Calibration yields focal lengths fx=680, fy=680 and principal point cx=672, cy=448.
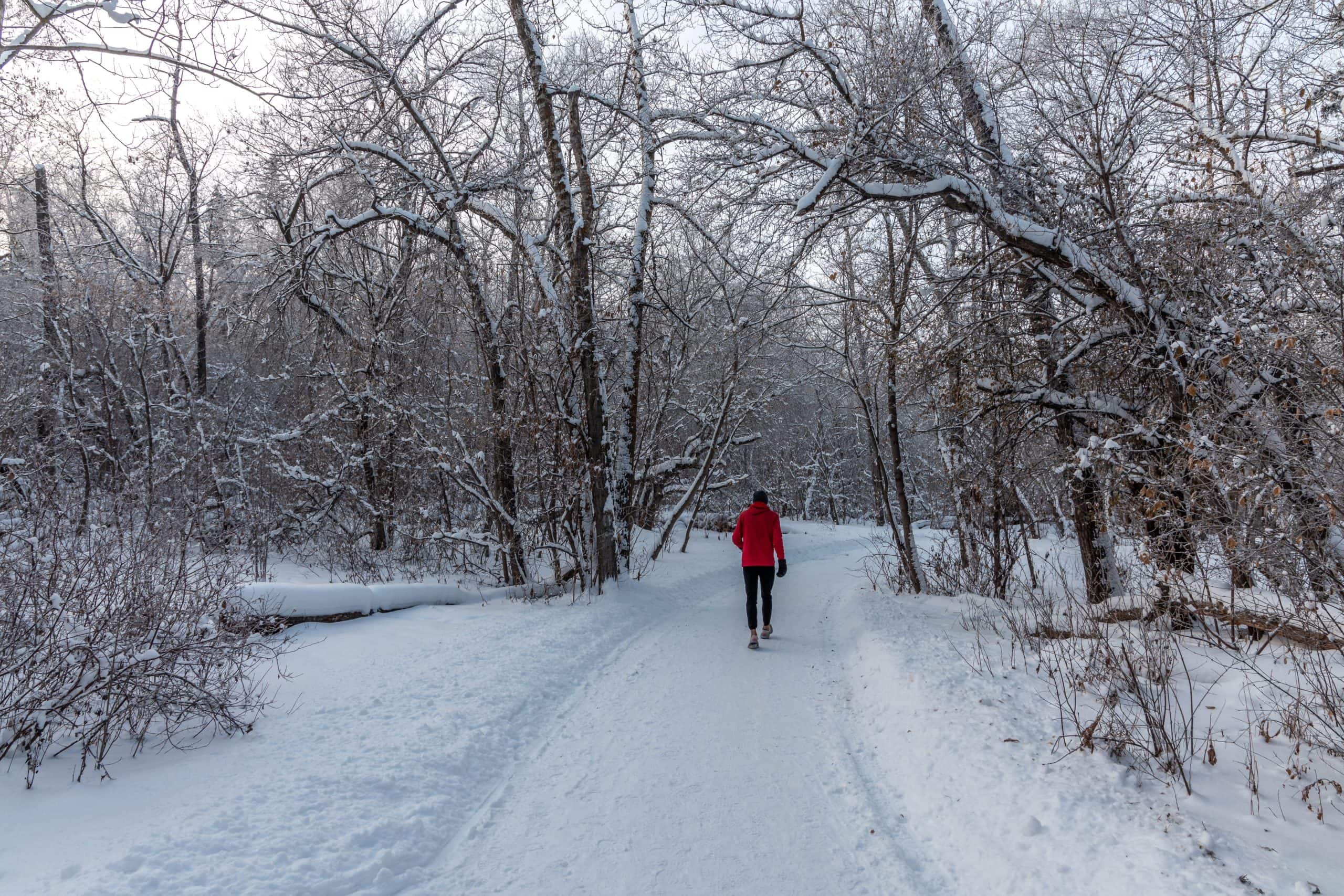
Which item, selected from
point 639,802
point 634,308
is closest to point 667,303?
point 634,308

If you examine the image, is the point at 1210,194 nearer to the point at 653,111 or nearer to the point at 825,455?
the point at 653,111

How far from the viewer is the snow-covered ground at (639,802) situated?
3143mm

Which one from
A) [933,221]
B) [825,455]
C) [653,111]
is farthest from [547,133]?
[825,455]

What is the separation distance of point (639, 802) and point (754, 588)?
4643mm

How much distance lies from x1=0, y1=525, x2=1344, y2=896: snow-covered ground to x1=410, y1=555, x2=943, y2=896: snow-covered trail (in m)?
0.02

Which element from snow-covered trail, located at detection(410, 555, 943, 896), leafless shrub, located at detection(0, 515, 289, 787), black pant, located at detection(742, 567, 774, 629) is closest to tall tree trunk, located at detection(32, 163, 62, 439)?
leafless shrub, located at detection(0, 515, 289, 787)

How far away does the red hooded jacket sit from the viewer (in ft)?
28.6

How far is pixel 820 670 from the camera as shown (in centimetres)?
728

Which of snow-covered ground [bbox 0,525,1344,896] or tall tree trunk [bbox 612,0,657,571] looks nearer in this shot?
snow-covered ground [bbox 0,525,1344,896]

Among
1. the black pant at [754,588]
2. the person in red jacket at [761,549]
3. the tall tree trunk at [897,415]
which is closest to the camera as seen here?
the black pant at [754,588]

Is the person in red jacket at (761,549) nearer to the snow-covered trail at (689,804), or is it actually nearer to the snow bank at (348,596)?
the snow-covered trail at (689,804)

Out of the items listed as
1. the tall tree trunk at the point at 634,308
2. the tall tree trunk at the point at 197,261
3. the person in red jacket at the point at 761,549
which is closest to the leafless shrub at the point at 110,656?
the person in red jacket at the point at 761,549

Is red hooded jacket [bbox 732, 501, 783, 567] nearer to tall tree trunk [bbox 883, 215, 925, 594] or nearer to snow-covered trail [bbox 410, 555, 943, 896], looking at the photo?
snow-covered trail [bbox 410, 555, 943, 896]

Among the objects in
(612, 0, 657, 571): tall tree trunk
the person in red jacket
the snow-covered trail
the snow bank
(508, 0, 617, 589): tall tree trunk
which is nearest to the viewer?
the snow-covered trail
